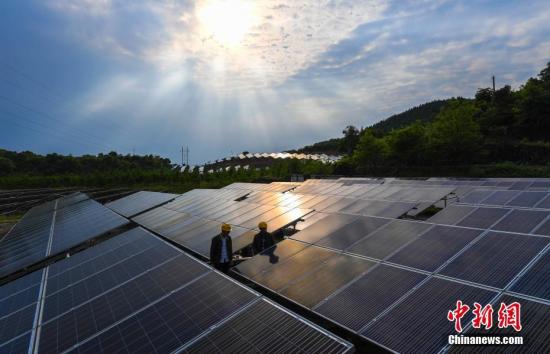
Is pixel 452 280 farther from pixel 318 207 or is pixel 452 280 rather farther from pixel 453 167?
pixel 453 167

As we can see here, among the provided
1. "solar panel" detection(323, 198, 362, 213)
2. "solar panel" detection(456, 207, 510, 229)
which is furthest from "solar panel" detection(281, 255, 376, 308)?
"solar panel" detection(323, 198, 362, 213)

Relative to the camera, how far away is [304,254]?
25.0 ft

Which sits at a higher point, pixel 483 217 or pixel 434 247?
pixel 483 217

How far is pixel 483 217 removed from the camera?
801 centimetres

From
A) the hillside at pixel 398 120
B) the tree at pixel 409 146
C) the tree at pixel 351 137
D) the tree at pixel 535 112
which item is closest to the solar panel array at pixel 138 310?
the tree at pixel 409 146

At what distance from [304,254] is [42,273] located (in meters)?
7.26

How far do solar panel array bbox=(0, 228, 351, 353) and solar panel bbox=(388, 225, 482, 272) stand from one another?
2788 mm

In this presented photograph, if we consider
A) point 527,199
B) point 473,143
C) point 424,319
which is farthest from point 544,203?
point 473,143

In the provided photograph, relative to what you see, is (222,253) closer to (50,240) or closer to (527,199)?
(50,240)

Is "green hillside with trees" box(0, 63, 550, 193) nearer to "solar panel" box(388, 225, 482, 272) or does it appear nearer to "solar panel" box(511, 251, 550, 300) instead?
"solar panel" box(388, 225, 482, 272)

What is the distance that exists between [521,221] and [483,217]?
77 cm

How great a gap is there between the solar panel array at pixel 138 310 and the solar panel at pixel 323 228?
298 cm

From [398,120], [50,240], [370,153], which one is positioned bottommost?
[50,240]

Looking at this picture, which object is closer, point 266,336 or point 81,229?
point 266,336
